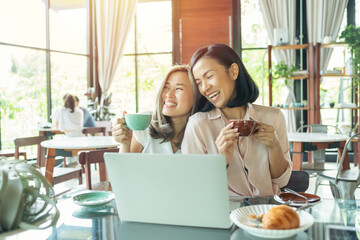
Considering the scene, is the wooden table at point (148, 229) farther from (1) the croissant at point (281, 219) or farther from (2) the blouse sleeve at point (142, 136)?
(2) the blouse sleeve at point (142, 136)

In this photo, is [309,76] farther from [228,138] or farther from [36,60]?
[228,138]

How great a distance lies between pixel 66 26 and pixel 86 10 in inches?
29.0

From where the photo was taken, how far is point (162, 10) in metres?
7.16

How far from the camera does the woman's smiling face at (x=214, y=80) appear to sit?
1.68 metres

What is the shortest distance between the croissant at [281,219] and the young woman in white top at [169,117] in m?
0.93

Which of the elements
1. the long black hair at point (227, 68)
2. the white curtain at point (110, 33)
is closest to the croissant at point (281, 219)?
the long black hair at point (227, 68)

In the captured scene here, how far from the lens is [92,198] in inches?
53.6

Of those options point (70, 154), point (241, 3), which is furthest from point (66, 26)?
point (70, 154)

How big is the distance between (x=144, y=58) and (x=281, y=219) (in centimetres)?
659

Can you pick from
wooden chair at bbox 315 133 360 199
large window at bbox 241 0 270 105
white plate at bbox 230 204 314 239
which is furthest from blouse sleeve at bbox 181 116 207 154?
large window at bbox 241 0 270 105

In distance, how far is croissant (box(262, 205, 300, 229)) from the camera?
35.9 inches

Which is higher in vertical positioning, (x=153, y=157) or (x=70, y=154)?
(x=153, y=157)

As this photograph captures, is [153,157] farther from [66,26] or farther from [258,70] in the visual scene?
[66,26]

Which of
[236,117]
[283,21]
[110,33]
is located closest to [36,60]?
[110,33]
